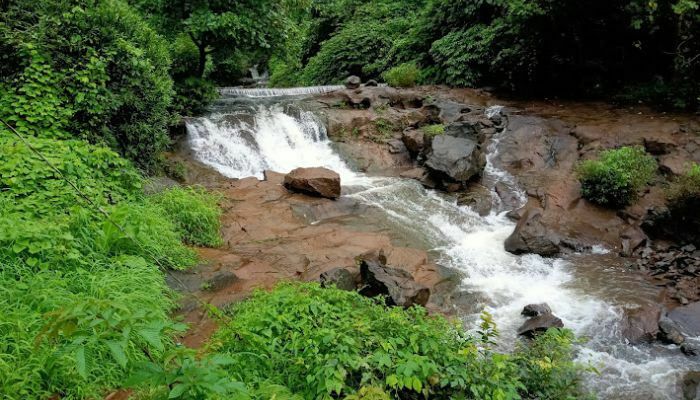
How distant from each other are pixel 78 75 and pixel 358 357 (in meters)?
6.03

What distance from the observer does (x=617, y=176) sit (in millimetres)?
9305

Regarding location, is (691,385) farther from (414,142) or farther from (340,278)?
(414,142)

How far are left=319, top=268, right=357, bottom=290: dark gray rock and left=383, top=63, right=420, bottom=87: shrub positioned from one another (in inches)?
501

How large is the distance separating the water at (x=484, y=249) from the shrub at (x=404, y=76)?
14.1ft

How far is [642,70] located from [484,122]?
5185mm

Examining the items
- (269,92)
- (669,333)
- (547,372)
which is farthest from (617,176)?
(269,92)

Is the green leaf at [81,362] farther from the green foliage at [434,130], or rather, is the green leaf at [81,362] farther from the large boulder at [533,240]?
the green foliage at [434,130]

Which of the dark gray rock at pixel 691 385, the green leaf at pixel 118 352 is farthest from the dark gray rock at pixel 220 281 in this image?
the dark gray rock at pixel 691 385

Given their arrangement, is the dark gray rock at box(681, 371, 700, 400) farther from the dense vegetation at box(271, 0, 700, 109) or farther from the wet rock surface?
the dense vegetation at box(271, 0, 700, 109)

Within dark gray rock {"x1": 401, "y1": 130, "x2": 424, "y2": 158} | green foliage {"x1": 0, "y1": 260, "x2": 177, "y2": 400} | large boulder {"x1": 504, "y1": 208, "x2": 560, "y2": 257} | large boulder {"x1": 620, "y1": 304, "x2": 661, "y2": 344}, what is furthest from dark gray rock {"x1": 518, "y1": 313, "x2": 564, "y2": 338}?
dark gray rock {"x1": 401, "y1": 130, "x2": 424, "y2": 158}

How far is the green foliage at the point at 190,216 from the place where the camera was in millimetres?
7094

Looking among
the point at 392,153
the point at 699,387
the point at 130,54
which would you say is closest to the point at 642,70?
the point at 392,153

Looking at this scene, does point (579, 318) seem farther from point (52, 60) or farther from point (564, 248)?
point (52, 60)

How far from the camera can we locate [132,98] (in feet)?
24.6
